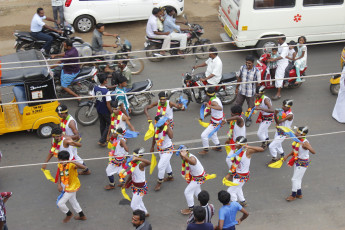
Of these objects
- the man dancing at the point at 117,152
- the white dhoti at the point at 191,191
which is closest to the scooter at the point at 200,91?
the man dancing at the point at 117,152

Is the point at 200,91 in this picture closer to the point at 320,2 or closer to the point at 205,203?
the point at 320,2

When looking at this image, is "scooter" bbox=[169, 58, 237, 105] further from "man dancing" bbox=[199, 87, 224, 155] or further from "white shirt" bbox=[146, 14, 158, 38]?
"white shirt" bbox=[146, 14, 158, 38]

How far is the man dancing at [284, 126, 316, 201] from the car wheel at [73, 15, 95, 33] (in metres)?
8.25

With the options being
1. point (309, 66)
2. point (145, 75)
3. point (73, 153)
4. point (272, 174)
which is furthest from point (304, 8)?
point (73, 153)

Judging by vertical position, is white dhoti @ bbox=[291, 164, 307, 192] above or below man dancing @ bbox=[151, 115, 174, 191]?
below

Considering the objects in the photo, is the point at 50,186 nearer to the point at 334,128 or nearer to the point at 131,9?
the point at 334,128

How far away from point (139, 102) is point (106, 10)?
4.50m

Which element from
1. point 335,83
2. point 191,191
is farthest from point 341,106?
point 191,191

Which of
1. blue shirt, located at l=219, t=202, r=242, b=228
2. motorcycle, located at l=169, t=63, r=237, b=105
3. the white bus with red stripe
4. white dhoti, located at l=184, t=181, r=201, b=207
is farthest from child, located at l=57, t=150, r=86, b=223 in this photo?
the white bus with red stripe

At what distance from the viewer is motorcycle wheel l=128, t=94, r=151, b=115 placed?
10.8m

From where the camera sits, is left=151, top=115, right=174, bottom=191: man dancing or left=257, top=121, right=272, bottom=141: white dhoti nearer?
left=151, top=115, right=174, bottom=191: man dancing

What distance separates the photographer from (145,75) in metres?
12.5

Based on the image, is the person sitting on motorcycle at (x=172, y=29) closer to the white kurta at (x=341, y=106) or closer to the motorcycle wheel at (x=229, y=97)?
the motorcycle wheel at (x=229, y=97)

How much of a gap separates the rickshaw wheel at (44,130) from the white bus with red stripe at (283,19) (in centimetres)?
538
